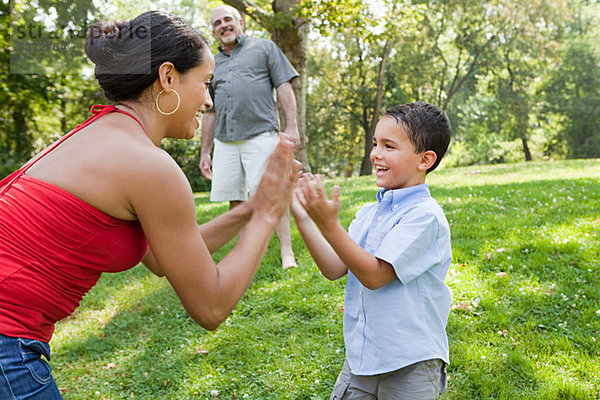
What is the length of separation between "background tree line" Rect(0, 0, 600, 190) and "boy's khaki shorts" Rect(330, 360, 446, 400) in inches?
300

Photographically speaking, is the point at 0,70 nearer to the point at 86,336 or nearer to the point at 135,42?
the point at 86,336

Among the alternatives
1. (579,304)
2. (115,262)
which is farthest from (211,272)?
(579,304)

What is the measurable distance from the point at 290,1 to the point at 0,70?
28.7 feet

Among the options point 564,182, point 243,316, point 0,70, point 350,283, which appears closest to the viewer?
point 350,283

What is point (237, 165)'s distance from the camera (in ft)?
17.1

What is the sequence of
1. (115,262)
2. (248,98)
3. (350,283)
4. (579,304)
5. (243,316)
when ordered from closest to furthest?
(115,262)
(350,283)
(579,304)
(243,316)
(248,98)

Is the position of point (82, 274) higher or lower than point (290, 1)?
lower

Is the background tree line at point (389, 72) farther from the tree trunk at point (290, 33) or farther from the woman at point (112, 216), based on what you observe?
the woman at point (112, 216)

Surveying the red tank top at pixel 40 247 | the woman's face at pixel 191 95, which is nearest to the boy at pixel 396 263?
the woman's face at pixel 191 95

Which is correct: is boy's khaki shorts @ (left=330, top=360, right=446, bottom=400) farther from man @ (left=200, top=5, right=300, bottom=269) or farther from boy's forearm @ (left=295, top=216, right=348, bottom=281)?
man @ (left=200, top=5, right=300, bottom=269)

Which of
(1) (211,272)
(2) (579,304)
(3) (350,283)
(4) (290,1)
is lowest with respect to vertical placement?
(2) (579,304)

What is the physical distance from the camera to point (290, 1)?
31.8 feet

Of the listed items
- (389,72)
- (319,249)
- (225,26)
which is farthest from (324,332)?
(389,72)

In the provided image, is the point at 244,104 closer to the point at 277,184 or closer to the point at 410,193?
the point at 410,193
